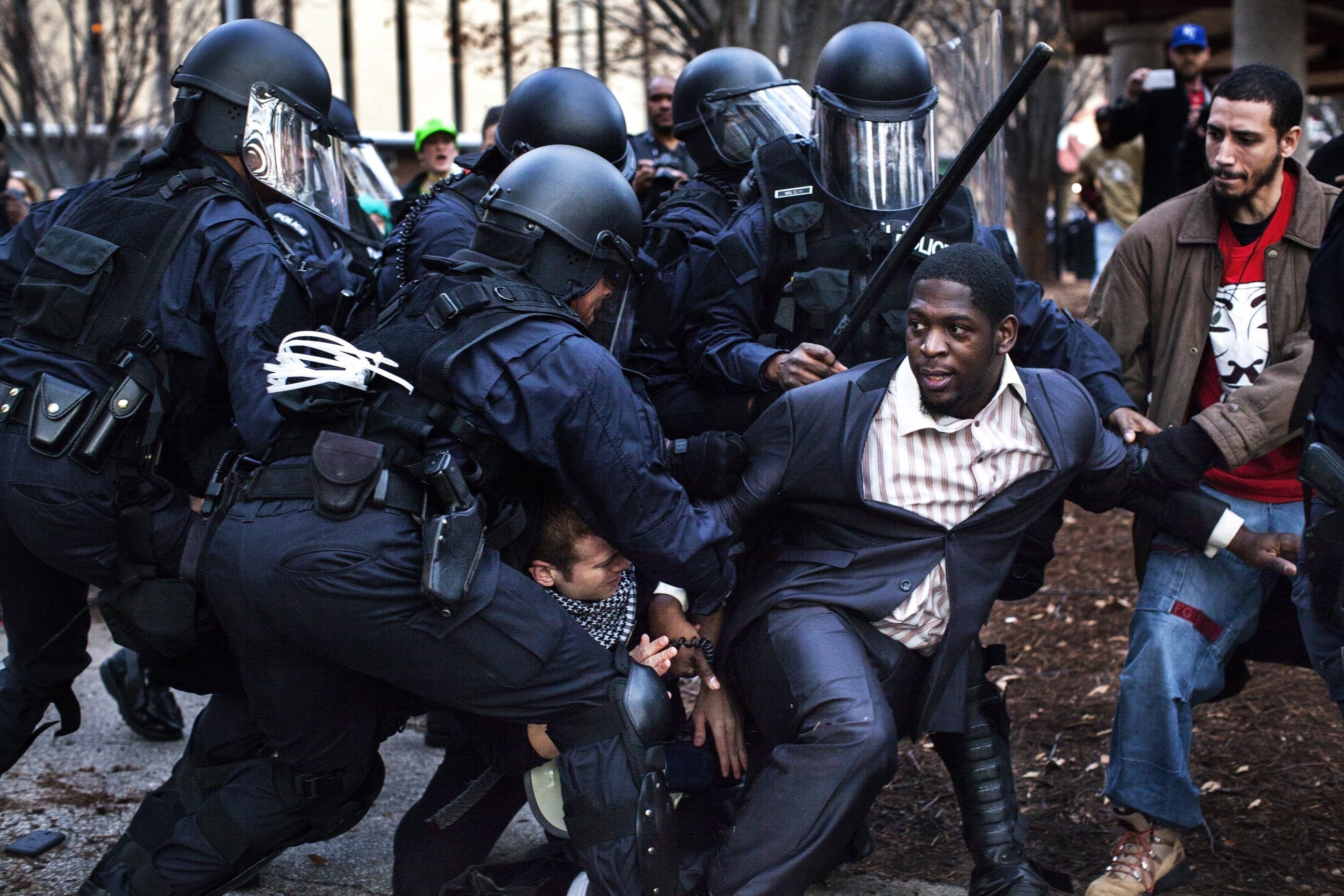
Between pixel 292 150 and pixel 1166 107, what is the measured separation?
4877 mm

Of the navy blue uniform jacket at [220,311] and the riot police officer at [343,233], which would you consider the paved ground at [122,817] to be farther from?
the riot police officer at [343,233]

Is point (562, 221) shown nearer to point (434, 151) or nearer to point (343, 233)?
point (343, 233)

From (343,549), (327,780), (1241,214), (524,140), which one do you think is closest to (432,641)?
(343,549)

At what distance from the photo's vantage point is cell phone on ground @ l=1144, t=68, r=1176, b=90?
273 inches

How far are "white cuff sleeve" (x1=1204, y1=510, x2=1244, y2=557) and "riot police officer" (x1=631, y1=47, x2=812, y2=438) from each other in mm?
1236

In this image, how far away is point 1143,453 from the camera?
3422 mm

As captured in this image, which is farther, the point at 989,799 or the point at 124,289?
the point at 989,799

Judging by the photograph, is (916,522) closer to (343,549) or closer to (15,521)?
(343,549)

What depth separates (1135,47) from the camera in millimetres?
12305

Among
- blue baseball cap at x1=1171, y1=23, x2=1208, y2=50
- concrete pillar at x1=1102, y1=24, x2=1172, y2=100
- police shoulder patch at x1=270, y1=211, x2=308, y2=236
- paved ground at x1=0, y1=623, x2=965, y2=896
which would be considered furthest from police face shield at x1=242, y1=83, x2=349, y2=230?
concrete pillar at x1=1102, y1=24, x2=1172, y2=100

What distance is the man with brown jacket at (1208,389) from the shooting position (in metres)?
3.34

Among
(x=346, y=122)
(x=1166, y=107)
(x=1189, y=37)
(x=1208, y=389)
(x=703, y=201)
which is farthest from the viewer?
(x=1166, y=107)

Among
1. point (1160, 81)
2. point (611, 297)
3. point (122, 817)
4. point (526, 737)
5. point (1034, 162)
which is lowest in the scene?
point (1034, 162)

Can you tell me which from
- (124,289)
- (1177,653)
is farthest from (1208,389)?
(124,289)
